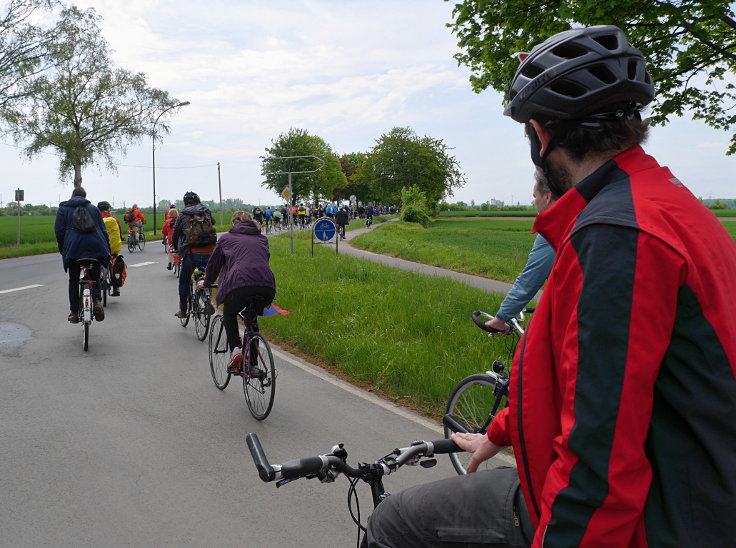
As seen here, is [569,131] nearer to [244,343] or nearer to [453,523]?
[453,523]

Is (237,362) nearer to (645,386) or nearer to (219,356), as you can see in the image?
(219,356)

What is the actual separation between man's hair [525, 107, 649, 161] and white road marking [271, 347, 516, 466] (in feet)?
11.3

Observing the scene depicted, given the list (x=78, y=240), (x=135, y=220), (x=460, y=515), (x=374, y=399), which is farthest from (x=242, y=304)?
(x=135, y=220)

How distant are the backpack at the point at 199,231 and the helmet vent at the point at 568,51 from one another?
24.7 feet

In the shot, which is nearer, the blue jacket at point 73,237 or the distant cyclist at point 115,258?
the blue jacket at point 73,237

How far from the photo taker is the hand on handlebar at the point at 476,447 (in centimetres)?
168

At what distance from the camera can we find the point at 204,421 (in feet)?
17.3

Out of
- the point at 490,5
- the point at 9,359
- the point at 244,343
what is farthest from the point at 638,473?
the point at 490,5

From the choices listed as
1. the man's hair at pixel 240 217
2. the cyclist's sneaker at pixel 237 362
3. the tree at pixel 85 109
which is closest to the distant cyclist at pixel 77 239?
the man's hair at pixel 240 217

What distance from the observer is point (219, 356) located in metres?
6.37

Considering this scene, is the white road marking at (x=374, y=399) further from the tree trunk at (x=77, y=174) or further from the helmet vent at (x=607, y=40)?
the tree trunk at (x=77, y=174)

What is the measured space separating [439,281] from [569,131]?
471 inches

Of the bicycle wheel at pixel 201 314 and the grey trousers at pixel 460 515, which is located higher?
the grey trousers at pixel 460 515

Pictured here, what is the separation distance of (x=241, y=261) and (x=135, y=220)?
70.4ft
